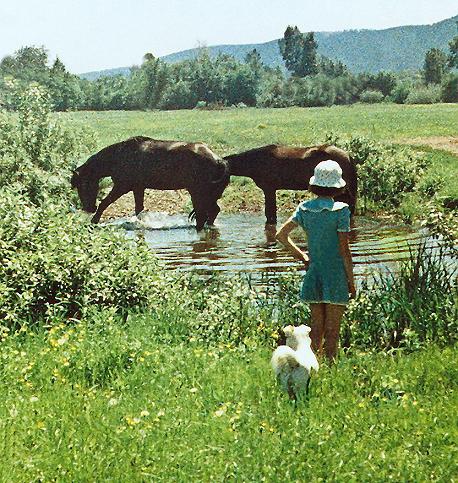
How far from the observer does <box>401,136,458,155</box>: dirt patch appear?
2103 cm

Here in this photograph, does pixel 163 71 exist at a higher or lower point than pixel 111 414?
higher

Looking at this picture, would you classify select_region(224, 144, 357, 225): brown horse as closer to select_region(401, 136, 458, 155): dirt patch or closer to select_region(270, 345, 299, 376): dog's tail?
select_region(401, 136, 458, 155): dirt patch

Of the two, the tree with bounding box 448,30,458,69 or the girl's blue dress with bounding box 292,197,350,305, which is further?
the tree with bounding box 448,30,458,69

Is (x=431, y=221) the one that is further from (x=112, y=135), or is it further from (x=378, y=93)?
(x=378, y=93)

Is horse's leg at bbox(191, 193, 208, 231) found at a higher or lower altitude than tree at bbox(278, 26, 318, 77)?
lower

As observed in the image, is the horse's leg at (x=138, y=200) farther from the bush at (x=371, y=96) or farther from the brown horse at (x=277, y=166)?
the bush at (x=371, y=96)

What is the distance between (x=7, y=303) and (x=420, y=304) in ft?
10.7

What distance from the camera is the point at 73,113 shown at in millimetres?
19703

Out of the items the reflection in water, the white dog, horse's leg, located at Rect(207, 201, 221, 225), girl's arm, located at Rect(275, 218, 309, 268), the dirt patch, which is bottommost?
the reflection in water

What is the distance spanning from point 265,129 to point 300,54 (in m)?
14.9

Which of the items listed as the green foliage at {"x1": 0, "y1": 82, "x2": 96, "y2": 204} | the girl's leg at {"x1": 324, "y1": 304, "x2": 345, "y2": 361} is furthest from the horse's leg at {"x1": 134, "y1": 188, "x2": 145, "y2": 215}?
the girl's leg at {"x1": 324, "y1": 304, "x2": 345, "y2": 361}

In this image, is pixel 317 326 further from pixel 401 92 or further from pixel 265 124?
pixel 401 92

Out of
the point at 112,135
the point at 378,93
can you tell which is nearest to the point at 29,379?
the point at 112,135

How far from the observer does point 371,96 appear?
1108 inches
